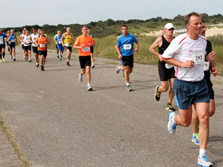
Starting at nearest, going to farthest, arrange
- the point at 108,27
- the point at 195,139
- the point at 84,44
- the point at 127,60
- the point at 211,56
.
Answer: the point at 211,56 → the point at 195,139 → the point at 127,60 → the point at 84,44 → the point at 108,27

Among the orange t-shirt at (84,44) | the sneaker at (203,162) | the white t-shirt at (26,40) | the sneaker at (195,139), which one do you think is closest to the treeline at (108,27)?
the white t-shirt at (26,40)

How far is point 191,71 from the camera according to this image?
5.04 meters

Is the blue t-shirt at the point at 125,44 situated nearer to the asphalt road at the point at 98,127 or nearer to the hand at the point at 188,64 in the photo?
the asphalt road at the point at 98,127

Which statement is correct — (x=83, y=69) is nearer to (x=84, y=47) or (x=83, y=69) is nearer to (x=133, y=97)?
(x=84, y=47)

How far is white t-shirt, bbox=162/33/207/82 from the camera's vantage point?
4965mm

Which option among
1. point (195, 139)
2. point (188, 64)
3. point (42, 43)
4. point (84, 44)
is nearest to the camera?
point (188, 64)

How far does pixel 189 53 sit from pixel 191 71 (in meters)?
0.24

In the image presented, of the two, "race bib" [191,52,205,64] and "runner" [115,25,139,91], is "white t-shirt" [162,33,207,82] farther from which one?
"runner" [115,25,139,91]

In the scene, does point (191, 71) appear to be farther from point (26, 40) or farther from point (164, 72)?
point (26, 40)

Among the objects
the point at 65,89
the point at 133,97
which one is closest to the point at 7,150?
the point at 133,97

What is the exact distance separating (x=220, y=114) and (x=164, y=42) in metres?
1.94

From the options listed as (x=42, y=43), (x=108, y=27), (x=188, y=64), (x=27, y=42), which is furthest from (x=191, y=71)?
(x=108, y=27)

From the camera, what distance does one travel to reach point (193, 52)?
→ 497 cm

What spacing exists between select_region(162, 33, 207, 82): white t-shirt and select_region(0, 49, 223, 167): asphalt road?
1.12 metres
